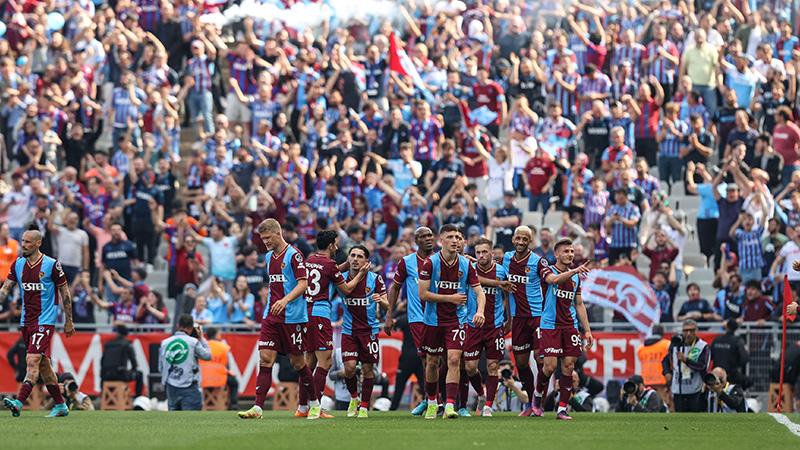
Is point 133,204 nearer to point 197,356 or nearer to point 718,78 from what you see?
point 197,356

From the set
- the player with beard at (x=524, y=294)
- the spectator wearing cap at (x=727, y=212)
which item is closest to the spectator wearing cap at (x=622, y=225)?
the spectator wearing cap at (x=727, y=212)

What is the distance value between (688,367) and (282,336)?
24.8 ft

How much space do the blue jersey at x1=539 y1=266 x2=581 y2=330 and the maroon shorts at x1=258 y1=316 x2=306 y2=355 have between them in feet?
9.84

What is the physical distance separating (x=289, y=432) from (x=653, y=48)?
16.6 meters

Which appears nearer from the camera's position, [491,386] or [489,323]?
[489,323]

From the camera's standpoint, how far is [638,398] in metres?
24.4

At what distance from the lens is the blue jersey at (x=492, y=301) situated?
67.1 ft

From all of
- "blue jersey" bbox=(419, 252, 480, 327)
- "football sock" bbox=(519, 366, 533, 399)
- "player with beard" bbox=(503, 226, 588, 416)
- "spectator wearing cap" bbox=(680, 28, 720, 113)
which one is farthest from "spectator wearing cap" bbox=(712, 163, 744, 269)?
"blue jersey" bbox=(419, 252, 480, 327)

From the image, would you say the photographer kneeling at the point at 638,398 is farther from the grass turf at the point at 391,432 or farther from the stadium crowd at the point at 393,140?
the grass turf at the point at 391,432

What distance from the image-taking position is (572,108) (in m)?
31.9

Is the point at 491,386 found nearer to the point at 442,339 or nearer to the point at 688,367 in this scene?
the point at 442,339

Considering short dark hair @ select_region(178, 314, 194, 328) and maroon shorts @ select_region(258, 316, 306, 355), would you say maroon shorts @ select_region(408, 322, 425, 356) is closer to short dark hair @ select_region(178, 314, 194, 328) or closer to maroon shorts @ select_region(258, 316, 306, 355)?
maroon shorts @ select_region(258, 316, 306, 355)

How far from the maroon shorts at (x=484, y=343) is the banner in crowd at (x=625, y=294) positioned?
18.9 feet

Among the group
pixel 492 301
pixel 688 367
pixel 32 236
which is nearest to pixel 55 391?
pixel 32 236
